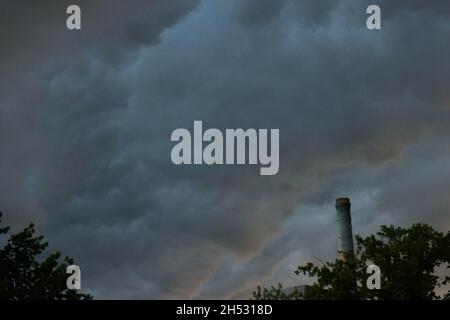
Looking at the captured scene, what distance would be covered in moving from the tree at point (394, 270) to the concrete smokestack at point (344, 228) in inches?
698

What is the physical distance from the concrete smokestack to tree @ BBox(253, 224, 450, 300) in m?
17.7

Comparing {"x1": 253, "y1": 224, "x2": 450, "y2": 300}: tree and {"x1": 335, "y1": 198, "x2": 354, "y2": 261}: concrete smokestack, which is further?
{"x1": 335, "y1": 198, "x2": 354, "y2": 261}: concrete smokestack

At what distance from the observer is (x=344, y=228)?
67.9 meters

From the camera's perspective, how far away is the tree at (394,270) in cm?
4341

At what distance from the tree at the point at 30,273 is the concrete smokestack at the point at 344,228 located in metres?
27.5

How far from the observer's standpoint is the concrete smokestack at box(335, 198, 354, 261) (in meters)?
66.0

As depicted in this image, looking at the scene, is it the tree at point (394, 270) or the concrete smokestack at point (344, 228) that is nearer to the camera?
the tree at point (394, 270)

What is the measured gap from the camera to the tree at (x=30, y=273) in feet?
168
